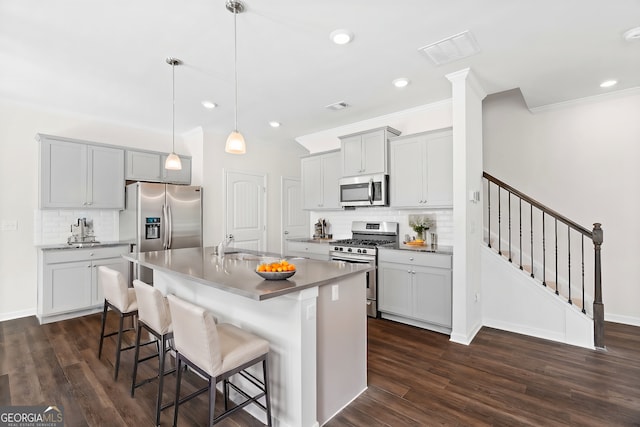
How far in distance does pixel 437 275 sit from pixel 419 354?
901 millimetres

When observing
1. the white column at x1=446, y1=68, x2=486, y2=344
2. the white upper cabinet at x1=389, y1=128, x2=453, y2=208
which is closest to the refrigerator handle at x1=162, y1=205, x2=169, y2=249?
the white upper cabinet at x1=389, y1=128, x2=453, y2=208

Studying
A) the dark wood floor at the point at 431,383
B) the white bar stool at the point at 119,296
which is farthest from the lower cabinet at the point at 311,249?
the white bar stool at the point at 119,296

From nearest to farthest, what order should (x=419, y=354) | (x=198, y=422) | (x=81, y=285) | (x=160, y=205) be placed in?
(x=198, y=422)
(x=419, y=354)
(x=81, y=285)
(x=160, y=205)

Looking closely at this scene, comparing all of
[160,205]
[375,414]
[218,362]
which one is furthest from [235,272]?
[160,205]

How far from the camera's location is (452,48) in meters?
2.73

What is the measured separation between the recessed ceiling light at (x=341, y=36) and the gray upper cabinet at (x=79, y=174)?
3627 mm

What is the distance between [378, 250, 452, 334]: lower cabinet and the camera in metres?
3.48

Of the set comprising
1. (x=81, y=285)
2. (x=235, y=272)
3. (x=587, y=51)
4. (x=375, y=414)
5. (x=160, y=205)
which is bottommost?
(x=375, y=414)

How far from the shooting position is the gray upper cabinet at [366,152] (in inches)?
166

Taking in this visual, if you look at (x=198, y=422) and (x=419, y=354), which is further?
(x=419, y=354)

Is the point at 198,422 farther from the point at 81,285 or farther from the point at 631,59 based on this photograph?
the point at 631,59

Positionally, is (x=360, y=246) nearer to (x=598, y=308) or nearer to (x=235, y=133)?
(x=235, y=133)

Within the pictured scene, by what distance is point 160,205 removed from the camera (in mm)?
4535

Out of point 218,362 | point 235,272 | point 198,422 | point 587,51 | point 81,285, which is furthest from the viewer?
point 81,285
